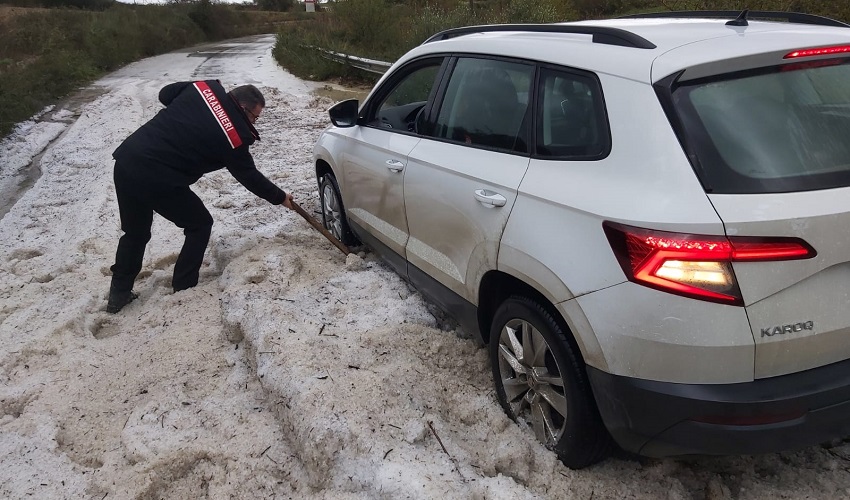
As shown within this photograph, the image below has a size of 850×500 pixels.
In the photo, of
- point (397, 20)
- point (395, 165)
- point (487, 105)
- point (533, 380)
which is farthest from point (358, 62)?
point (533, 380)

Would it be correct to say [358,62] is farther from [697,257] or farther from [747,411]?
[747,411]

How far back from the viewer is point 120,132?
10.8 m

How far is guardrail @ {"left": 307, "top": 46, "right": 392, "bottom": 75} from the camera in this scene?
525 inches

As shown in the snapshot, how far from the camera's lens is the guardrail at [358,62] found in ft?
43.8

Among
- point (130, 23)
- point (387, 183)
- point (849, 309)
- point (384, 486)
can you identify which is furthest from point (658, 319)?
point (130, 23)

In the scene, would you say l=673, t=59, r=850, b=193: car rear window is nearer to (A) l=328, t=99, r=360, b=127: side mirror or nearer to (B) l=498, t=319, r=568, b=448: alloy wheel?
(B) l=498, t=319, r=568, b=448: alloy wheel

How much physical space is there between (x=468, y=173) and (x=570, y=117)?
24.7 inches

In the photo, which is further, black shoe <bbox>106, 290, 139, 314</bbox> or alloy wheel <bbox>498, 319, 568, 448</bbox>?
black shoe <bbox>106, 290, 139, 314</bbox>

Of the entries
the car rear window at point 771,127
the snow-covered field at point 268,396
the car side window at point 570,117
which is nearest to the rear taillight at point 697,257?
the car rear window at point 771,127

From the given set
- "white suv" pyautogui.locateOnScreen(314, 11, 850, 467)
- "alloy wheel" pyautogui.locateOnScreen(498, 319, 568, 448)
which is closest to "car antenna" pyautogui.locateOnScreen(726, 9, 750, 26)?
"white suv" pyautogui.locateOnScreen(314, 11, 850, 467)

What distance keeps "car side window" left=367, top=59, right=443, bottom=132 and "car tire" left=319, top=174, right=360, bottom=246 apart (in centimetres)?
89

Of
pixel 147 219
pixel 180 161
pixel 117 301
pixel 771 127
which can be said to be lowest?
pixel 117 301

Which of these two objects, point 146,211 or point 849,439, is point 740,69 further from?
point 146,211

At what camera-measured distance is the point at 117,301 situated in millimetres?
4879
